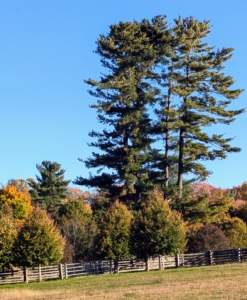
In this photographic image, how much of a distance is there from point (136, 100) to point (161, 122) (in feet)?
12.7

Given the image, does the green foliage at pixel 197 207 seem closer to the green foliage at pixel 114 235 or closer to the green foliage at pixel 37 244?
the green foliage at pixel 114 235

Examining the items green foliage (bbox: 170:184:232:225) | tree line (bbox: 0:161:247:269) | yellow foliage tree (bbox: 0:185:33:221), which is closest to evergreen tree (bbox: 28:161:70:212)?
yellow foliage tree (bbox: 0:185:33:221)

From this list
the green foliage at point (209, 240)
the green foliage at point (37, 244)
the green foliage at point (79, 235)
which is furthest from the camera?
the green foliage at point (79, 235)

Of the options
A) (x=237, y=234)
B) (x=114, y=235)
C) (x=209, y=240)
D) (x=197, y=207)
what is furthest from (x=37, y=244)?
(x=237, y=234)

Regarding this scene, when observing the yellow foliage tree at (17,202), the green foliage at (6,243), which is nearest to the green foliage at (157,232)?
the green foliage at (6,243)

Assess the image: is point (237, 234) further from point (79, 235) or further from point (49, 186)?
point (49, 186)

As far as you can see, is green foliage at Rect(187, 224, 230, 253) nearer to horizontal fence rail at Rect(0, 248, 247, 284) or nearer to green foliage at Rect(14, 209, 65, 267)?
horizontal fence rail at Rect(0, 248, 247, 284)

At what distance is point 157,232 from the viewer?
41.4 metres

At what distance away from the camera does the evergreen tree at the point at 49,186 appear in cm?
7438

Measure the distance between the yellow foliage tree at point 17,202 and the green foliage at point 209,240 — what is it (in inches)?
949

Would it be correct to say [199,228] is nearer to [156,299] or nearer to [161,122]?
[161,122]

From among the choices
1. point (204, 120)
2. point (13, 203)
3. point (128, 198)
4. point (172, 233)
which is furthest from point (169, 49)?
point (13, 203)

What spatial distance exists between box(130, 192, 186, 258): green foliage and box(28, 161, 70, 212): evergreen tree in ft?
108

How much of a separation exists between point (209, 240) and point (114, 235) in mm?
8821
